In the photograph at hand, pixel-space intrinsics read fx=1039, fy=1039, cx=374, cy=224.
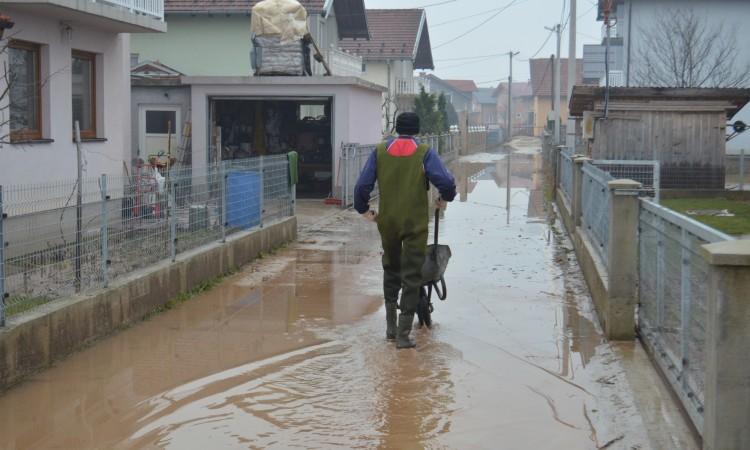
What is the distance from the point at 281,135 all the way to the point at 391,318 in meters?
18.3

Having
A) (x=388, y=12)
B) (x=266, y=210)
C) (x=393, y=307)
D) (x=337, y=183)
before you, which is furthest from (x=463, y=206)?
(x=388, y=12)

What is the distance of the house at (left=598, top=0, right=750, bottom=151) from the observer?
128ft

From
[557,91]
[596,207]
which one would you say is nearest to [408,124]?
[596,207]

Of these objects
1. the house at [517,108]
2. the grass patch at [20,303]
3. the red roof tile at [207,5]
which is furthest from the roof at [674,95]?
the house at [517,108]

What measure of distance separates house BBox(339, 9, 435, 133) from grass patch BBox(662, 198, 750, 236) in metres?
25.8

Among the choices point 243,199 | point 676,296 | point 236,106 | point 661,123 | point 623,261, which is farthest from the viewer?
point 236,106

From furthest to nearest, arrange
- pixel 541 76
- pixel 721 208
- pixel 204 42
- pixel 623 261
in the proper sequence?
pixel 541 76 < pixel 204 42 < pixel 721 208 < pixel 623 261

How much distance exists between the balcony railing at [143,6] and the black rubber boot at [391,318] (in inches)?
355

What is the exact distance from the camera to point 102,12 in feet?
49.5

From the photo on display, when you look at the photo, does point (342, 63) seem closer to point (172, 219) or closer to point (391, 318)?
point (172, 219)

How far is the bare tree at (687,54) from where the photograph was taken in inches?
1438

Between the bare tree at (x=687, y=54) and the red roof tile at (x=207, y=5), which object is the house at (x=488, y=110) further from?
the red roof tile at (x=207, y=5)

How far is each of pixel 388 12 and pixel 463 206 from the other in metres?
32.6

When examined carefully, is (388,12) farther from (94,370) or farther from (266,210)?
(94,370)
